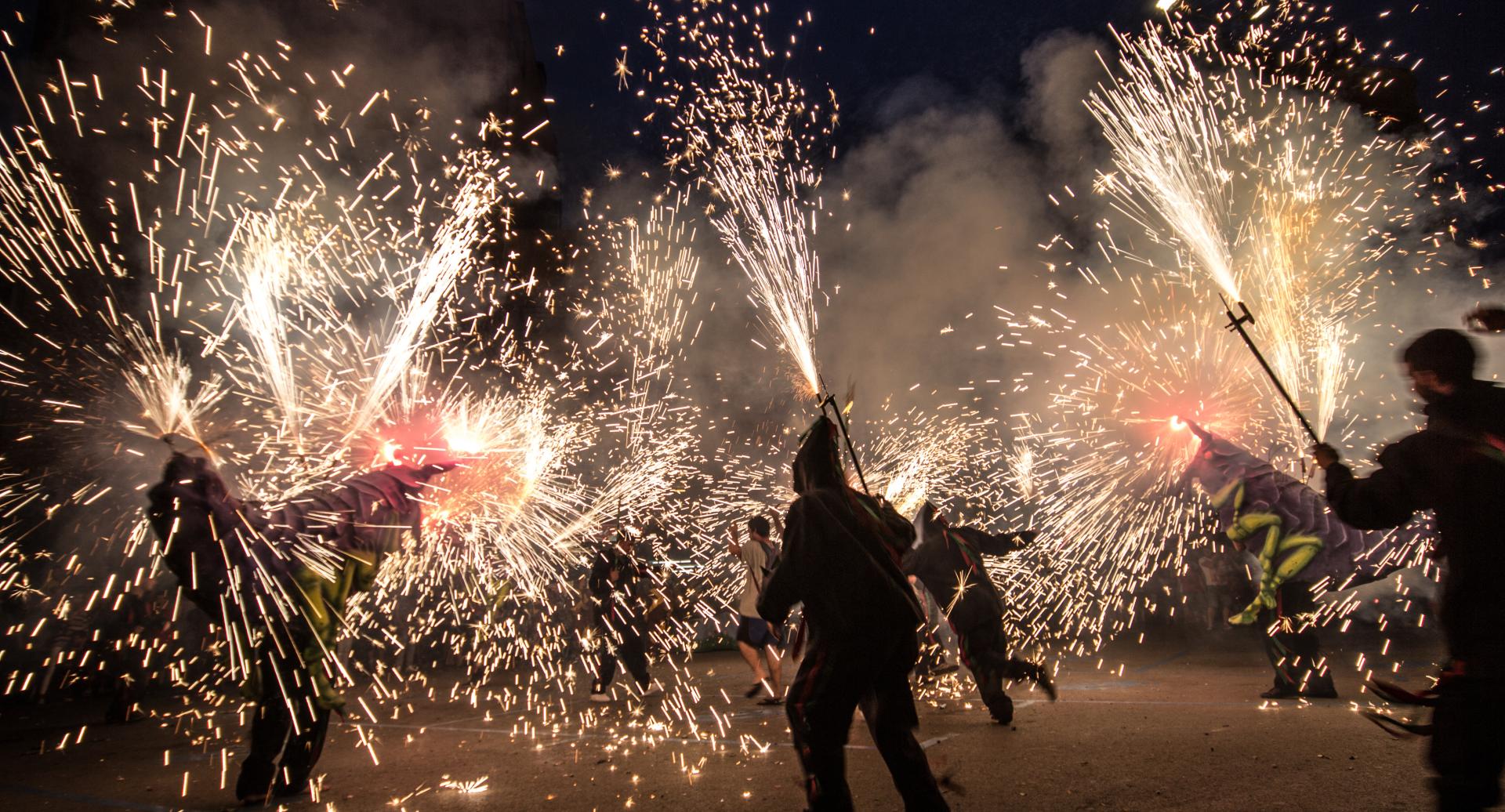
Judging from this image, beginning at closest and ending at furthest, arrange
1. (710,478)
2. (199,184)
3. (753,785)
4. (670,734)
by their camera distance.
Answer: (753,785) → (670,734) → (199,184) → (710,478)

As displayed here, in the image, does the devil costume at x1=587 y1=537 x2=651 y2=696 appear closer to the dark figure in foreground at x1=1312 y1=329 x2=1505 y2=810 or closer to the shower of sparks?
the shower of sparks

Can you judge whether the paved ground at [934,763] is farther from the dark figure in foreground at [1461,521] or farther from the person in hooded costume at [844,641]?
the dark figure in foreground at [1461,521]

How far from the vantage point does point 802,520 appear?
3.30 m

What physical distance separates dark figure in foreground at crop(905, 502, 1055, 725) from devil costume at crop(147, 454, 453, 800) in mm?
4222

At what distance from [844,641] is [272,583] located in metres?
3.44

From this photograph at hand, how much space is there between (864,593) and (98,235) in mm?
12174

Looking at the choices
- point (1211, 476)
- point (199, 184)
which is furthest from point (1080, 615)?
point (199, 184)

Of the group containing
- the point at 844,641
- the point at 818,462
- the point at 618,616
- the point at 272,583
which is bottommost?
the point at 844,641

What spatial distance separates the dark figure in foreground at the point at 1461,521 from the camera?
2184mm

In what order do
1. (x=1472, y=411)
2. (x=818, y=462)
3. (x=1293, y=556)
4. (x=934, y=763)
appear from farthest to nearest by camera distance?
(x=1293, y=556) < (x=934, y=763) < (x=818, y=462) < (x=1472, y=411)

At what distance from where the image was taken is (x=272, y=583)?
4.35m

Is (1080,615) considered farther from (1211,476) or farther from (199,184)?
(199,184)

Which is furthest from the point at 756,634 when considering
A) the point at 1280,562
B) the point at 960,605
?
the point at 1280,562

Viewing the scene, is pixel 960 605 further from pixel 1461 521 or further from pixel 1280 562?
pixel 1461 521
